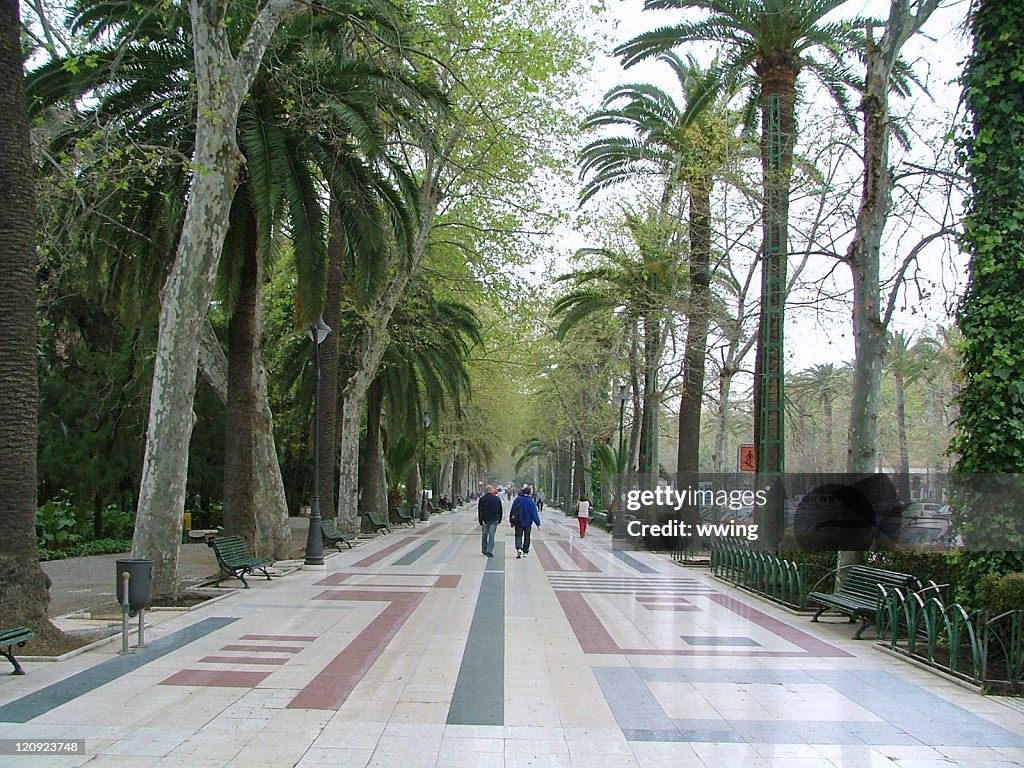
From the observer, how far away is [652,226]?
24.5 meters

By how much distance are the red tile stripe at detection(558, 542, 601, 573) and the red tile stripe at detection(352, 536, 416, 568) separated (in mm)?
4839

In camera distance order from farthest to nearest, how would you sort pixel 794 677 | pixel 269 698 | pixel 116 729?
pixel 794 677
pixel 269 698
pixel 116 729

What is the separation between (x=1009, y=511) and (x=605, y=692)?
4.91m

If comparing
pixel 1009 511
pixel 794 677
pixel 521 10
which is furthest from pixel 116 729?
pixel 521 10

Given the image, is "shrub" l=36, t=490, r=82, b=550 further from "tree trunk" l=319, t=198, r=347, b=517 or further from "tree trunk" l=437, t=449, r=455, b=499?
"tree trunk" l=437, t=449, r=455, b=499

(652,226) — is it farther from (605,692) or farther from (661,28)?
(605,692)

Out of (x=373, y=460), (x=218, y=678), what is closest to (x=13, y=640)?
(x=218, y=678)

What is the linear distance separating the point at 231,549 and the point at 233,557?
0.19 metres

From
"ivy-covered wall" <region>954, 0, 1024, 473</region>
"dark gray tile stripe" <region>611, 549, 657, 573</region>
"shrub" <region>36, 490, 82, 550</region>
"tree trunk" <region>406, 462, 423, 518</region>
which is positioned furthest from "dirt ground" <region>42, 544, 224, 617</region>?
"tree trunk" <region>406, 462, 423, 518</region>

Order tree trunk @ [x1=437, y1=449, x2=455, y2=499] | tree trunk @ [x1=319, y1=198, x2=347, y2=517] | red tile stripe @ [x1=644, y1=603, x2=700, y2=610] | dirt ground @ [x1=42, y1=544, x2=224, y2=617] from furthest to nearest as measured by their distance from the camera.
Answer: tree trunk @ [x1=437, y1=449, x2=455, y2=499]
tree trunk @ [x1=319, y1=198, x2=347, y2=517]
red tile stripe @ [x1=644, y1=603, x2=700, y2=610]
dirt ground @ [x1=42, y1=544, x2=224, y2=617]

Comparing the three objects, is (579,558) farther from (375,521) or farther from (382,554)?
(375,521)

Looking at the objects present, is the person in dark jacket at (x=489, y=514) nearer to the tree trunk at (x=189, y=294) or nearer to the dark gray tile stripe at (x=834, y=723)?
the tree trunk at (x=189, y=294)

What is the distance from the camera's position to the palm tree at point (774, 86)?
16297 mm

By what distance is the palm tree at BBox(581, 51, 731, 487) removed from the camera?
66.3ft
